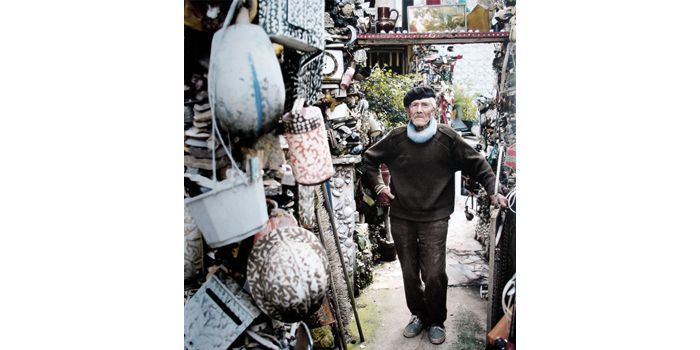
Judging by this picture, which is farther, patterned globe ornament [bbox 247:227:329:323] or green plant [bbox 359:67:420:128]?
green plant [bbox 359:67:420:128]

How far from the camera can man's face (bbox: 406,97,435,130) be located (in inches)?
72.2

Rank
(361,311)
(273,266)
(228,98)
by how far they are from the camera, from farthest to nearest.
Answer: (361,311) → (273,266) → (228,98)

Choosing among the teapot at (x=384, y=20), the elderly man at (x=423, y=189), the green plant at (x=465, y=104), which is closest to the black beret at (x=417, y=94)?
the elderly man at (x=423, y=189)

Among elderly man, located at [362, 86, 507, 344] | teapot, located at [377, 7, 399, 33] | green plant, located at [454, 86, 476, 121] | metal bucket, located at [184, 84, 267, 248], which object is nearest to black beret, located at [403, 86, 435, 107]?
elderly man, located at [362, 86, 507, 344]

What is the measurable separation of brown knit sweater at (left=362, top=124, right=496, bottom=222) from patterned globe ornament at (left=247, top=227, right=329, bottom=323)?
1.36 feet

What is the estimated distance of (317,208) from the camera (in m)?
1.90

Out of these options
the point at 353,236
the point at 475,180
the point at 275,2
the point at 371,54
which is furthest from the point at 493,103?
the point at 275,2

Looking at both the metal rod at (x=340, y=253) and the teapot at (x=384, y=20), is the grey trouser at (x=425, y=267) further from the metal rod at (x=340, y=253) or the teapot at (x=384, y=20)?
the teapot at (x=384, y=20)

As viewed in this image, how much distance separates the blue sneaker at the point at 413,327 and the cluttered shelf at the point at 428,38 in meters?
0.99

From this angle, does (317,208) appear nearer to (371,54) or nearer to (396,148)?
(396,148)

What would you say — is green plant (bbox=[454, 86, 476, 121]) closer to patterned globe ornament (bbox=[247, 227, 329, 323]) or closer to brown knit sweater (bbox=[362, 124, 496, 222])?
brown knit sweater (bbox=[362, 124, 496, 222])

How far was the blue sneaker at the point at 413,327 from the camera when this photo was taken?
1.88 metres

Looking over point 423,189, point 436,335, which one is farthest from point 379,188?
point 436,335

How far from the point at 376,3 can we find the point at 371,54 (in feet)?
0.63
